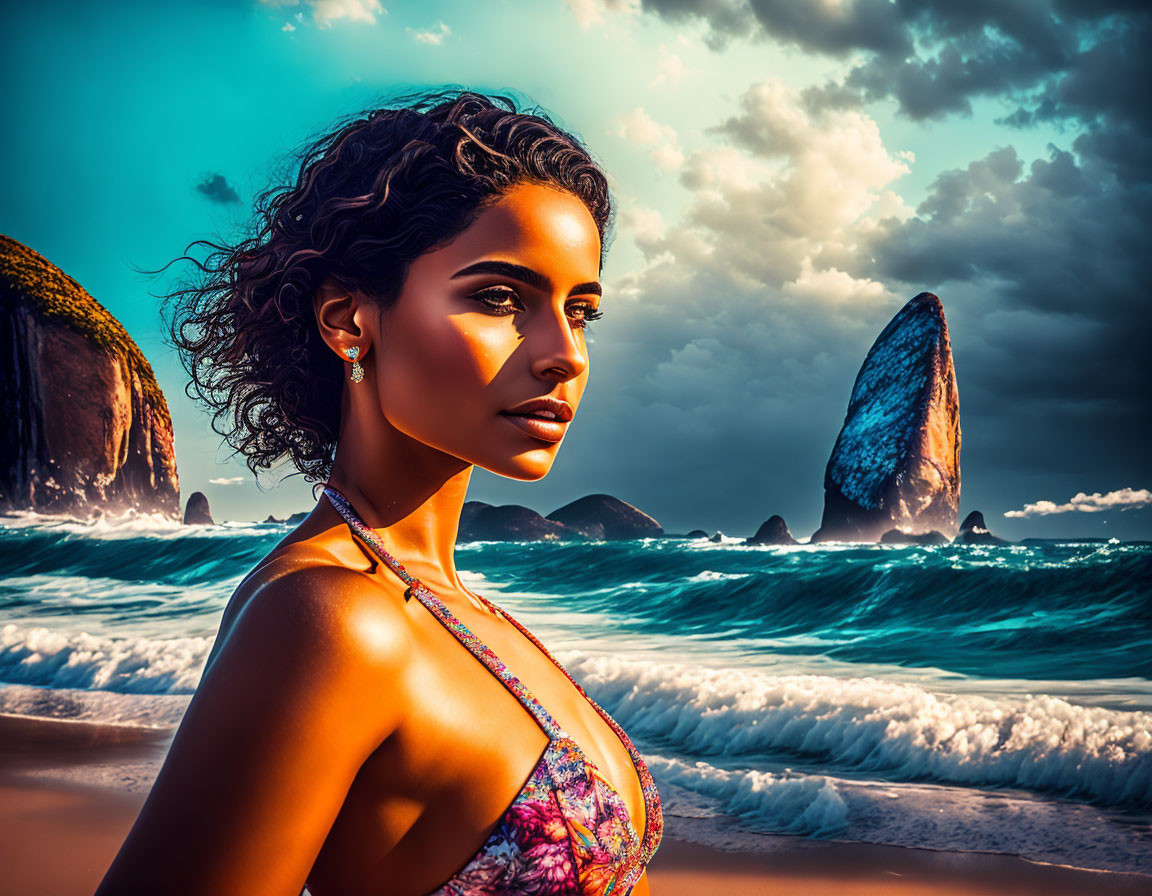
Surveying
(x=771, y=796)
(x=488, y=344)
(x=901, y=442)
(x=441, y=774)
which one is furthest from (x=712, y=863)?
(x=901, y=442)

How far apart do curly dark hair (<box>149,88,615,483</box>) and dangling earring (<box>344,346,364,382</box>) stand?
0.22 ft

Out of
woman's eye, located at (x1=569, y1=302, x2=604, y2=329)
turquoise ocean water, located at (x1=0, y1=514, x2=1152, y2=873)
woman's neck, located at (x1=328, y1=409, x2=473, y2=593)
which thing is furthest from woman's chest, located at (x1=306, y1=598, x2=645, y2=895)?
turquoise ocean water, located at (x1=0, y1=514, x2=1152, y2=873)

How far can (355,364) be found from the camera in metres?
1.12

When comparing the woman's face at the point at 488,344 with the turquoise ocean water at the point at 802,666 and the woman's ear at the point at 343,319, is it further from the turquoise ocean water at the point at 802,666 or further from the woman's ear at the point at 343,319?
the turquoise ocean water at the point at 802,666

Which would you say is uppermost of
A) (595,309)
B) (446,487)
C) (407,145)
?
(407,145)

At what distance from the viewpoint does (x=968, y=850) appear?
158 inches

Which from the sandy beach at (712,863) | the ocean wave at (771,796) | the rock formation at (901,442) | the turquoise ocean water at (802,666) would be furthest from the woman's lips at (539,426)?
the rock formation at (901,442)

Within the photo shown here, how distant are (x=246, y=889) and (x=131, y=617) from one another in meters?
12.7

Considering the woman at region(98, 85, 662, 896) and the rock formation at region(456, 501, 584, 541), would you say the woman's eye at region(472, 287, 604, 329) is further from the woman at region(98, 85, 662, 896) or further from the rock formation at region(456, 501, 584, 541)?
the rock formation at region(456, 501, 584, 541)

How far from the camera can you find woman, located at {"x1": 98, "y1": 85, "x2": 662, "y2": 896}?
2.43ft

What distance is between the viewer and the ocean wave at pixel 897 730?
5125 millimetres

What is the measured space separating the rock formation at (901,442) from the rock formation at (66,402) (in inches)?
1120

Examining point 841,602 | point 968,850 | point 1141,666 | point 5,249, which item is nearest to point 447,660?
point 968,850

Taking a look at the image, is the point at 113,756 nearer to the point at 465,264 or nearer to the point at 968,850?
the point at 968,850
